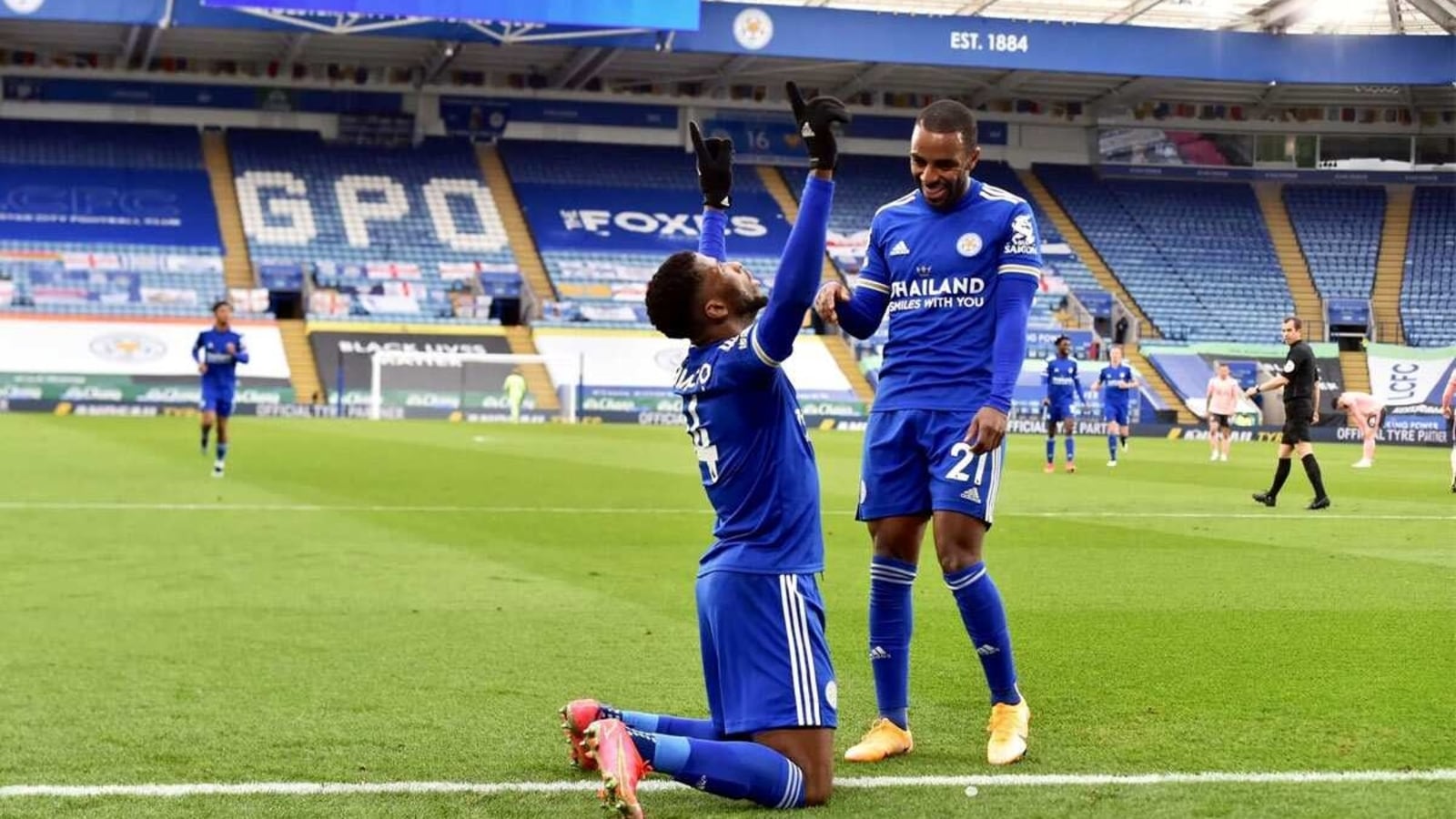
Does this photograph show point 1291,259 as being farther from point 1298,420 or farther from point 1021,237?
point 1021,237

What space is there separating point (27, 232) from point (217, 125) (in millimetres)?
7875

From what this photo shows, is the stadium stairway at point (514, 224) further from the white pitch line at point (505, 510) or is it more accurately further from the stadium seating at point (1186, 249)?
the white pitch line at point (505, 510)

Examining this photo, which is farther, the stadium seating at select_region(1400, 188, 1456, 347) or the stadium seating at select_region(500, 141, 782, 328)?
the stadium seating at select_region(1400, 188, 1456, 347)

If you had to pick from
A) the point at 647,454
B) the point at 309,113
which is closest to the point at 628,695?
the point at 647,454

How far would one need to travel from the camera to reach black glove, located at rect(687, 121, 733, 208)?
5250mm

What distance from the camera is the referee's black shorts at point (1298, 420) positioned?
1812 cm

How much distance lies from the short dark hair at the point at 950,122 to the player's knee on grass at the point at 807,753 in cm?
216

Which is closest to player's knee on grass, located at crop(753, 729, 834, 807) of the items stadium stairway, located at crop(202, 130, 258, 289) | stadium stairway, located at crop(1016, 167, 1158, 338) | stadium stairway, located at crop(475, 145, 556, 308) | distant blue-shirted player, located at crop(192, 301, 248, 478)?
distant blue-shirted player, located at crop(192, 301, 248, 478)

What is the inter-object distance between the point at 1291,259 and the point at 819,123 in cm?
5522

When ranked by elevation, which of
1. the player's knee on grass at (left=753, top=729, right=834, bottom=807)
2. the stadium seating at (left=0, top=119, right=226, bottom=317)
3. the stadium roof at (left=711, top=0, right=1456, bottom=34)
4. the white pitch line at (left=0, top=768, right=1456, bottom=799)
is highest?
the stadium roof at (left=711, top=0, right=1456, bottom=34)

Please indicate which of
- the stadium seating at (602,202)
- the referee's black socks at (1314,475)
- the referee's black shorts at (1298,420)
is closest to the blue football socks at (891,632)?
the referee's black socks at (1314,475)

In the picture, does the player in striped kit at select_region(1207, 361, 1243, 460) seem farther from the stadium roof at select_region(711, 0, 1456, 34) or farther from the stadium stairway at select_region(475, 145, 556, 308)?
the stadium stairway at select_region(475, 145, 556, 308)

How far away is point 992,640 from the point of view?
579 centimetres

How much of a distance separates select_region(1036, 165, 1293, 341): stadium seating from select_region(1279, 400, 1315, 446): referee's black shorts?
33969 mm
